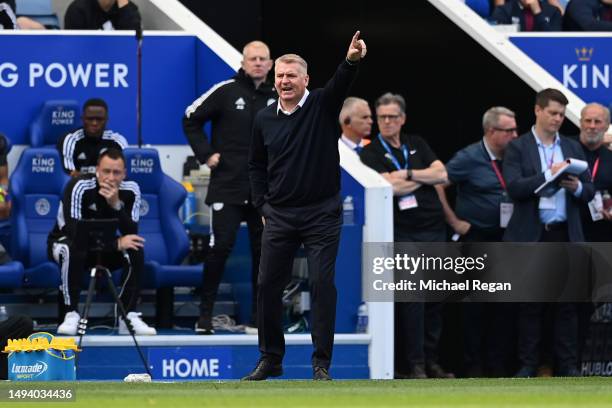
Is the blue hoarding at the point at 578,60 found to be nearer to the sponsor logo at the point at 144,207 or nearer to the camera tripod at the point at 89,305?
the sponsor logo at the point at 144,207

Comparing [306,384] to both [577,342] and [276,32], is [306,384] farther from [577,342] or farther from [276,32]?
[276,32]

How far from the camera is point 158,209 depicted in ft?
43.5

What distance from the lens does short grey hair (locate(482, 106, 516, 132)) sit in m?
12.6

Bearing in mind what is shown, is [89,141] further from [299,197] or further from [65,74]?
[299,197]

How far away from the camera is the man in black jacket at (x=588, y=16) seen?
14852 mm

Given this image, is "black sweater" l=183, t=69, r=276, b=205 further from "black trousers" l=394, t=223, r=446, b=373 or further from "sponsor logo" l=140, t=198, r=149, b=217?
"black trousers" l=394, t=223, r=446, b=373

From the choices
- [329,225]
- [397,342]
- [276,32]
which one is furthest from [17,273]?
[276,32]

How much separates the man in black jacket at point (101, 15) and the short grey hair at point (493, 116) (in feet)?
10.5

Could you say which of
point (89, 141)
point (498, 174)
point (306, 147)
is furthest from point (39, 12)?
point (306, 147)

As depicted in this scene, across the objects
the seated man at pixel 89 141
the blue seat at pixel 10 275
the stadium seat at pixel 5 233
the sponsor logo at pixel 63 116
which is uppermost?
the sponsor logo at pixel 63 116

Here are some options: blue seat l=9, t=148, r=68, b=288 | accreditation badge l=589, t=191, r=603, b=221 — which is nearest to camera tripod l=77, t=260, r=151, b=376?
blue seat l=9, t=148, r=68, b=288

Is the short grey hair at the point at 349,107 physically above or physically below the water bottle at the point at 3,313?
above

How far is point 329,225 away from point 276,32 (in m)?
6.83

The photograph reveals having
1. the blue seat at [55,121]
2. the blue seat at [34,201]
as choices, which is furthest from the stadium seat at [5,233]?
the blue seat at [55,121]
